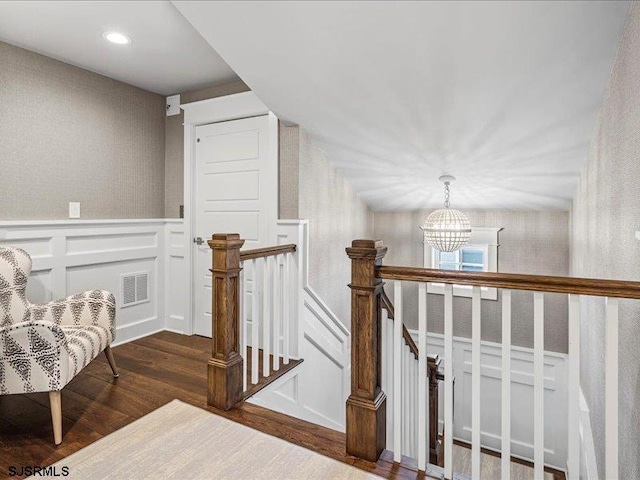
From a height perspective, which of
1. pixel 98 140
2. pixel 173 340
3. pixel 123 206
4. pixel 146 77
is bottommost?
pixel 173 340

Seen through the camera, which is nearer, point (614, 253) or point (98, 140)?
point (614, 253)

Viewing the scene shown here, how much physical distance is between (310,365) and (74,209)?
2236mm

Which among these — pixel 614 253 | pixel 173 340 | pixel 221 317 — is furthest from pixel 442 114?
pixel 173 340

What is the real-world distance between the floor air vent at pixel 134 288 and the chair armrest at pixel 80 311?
93 centimetres

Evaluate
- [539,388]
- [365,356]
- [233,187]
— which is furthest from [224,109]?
[539,388]

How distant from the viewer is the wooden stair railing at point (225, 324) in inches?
87.1

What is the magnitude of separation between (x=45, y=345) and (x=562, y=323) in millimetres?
4426

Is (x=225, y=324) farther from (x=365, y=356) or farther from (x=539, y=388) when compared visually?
(x=539, y=388)

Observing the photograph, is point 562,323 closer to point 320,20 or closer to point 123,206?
point 320,20

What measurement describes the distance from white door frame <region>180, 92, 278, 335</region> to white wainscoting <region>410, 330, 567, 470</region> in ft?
9.53

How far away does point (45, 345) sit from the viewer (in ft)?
6.25

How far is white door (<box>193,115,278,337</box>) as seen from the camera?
10.3 feet

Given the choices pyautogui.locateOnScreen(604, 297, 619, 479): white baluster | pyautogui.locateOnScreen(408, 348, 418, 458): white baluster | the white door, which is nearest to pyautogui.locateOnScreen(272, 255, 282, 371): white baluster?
the white door

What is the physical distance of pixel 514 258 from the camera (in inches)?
169
